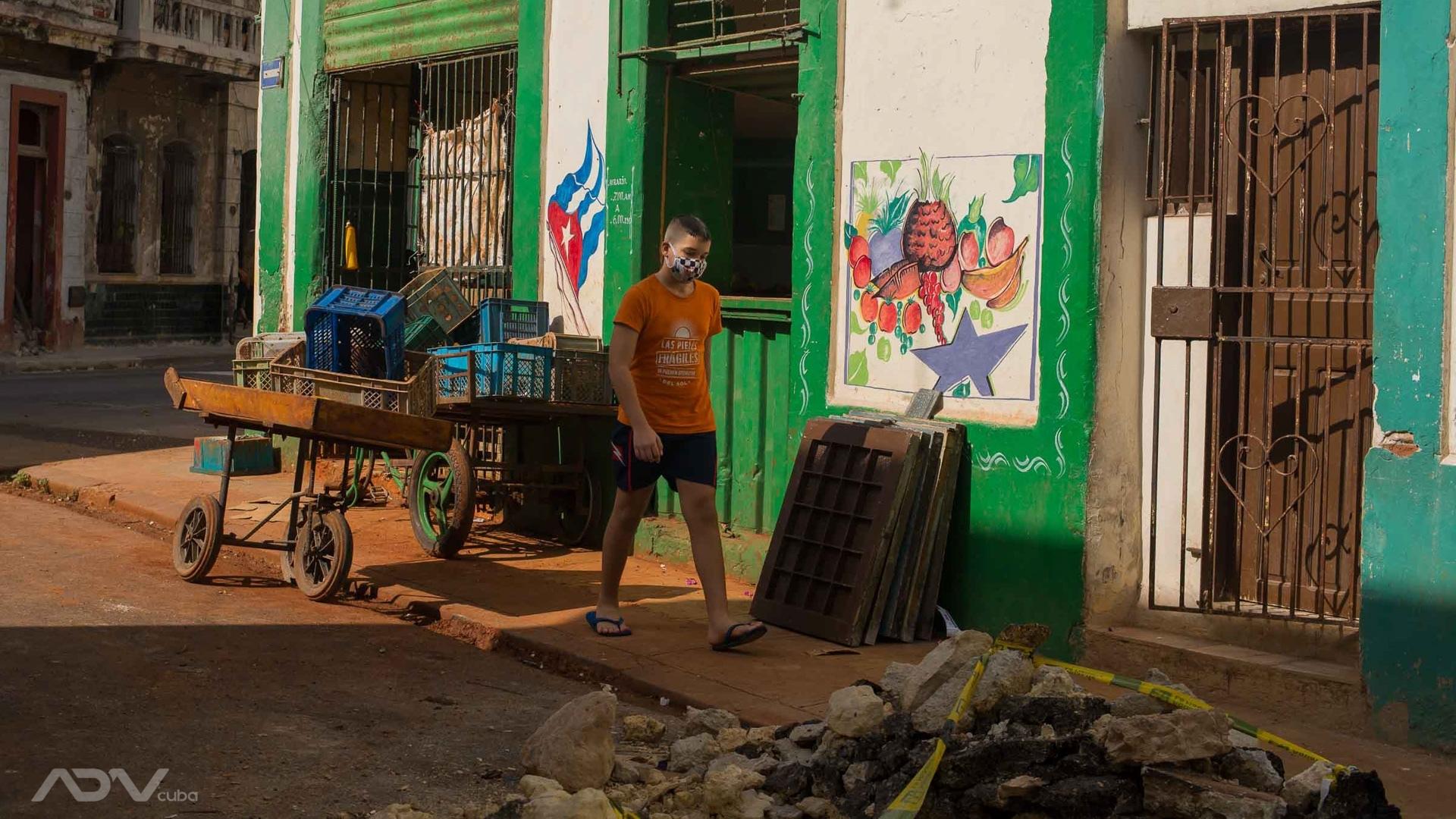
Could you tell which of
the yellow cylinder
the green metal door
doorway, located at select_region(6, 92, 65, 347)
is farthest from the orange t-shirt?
doorway, located at select_region(6, 92, 65, 347)

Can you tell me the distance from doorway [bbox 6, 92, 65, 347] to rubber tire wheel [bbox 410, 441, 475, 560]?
58.1 ft

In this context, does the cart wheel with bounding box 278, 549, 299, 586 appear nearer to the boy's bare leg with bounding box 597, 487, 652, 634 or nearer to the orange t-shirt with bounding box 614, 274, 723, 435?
the boy's bare leg with bounding box 597, 487, 652, 634

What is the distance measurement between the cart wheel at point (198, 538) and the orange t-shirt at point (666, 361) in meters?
2.45

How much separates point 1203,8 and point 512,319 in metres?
4.88

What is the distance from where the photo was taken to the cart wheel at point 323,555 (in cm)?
753

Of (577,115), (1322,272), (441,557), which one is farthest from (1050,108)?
(441,557)

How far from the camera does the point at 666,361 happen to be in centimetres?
674

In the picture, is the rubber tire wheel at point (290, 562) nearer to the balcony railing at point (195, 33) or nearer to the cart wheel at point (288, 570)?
the cart wheel at point (288, 570)

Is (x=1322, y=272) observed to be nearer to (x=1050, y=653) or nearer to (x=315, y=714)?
(x=1050, y=653)

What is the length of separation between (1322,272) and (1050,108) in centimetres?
135

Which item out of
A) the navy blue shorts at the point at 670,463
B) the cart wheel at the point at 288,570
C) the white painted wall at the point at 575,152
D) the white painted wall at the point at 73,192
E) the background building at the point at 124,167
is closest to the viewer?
the navy blue shorts at the point at 670,463

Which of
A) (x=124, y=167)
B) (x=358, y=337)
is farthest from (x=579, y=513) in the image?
(x=124, y=167)

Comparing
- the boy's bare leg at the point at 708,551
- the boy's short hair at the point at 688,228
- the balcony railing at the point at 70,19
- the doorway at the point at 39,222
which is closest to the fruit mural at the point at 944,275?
the boy's short hair at the point at 688,228

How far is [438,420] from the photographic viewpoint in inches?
285
